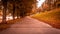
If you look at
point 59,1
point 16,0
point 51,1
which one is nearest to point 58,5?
point 59,1

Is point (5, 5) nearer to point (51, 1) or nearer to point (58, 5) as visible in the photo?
point (58, 5)

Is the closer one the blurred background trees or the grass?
the grass

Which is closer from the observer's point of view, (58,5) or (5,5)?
(5,5)

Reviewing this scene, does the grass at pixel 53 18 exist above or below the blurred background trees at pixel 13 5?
below

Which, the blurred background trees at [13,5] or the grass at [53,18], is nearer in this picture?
the grass at [53,18]

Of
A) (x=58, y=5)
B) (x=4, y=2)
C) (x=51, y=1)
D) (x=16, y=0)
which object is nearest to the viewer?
(x=4, y=2)

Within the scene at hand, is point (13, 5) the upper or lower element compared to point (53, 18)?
upper

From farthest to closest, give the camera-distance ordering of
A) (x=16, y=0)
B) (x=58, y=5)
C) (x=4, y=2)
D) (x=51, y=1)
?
(x=51, y=1) → (x=58, y=5) → (x=16, y=0) → (x=4, y=2)

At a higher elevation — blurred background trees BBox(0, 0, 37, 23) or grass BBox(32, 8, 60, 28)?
blurred background trees BBox(0, 0, 37, 23)

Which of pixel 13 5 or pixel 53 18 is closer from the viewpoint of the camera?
pixel 53 18

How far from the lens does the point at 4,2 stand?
22672 mm

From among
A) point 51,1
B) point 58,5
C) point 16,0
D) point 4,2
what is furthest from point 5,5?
point 51,1

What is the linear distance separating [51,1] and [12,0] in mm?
48297

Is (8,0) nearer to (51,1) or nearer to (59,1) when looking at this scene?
(59,1)
